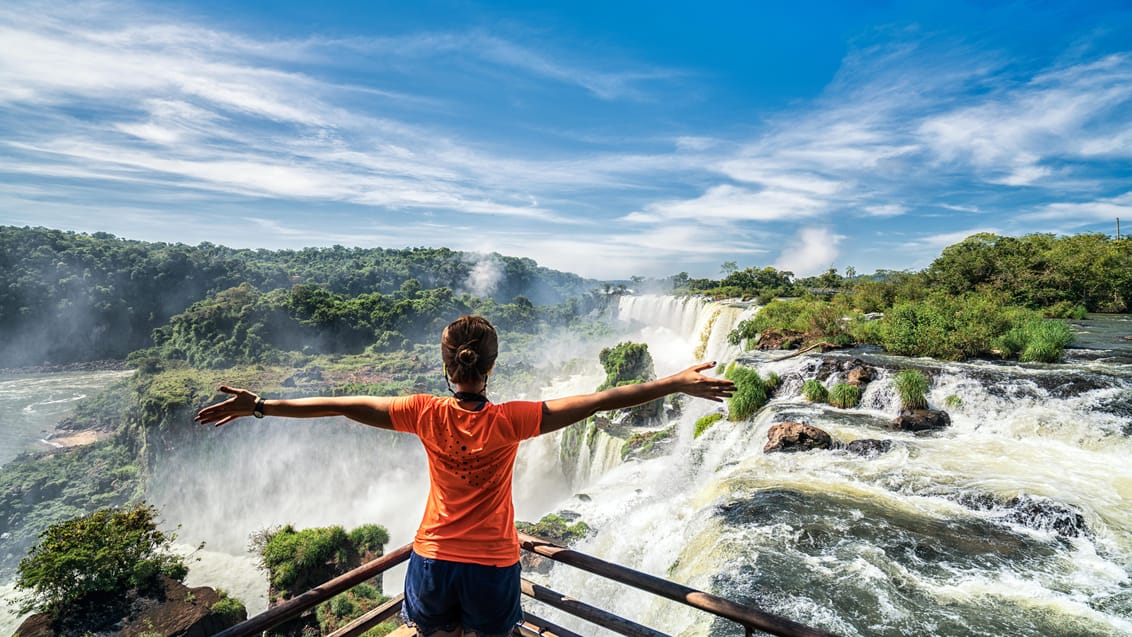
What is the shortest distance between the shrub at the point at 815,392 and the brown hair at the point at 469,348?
1126cm

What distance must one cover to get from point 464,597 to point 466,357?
0.80 meters

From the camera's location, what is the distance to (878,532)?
609 cm

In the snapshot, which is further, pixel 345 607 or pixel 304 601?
pixel 345 607

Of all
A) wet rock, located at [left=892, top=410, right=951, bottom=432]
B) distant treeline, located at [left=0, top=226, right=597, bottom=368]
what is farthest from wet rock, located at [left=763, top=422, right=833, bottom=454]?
distant treeline, located at [left=0, top=226, right=597, bottom=368]

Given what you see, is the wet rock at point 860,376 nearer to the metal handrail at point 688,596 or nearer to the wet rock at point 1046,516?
the wet rock at point 1046,516

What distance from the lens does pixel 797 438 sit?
9039 mm

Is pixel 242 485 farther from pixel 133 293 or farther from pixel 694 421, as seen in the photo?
pixel 133 293

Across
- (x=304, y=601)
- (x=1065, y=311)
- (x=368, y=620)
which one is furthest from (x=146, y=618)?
(x=1065, y=311)

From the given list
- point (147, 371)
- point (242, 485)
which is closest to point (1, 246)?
point (147, 371)

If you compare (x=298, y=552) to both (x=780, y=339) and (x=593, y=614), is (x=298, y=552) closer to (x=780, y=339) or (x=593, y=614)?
(x=593, y=614)

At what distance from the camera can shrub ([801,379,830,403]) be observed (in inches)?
440

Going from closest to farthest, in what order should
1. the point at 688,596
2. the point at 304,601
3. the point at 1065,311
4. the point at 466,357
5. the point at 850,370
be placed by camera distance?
1. the point at 466,357
2. the point at 688,596
3. the point at 304,601
4. the point at 850,370
5. the point at 1065,311

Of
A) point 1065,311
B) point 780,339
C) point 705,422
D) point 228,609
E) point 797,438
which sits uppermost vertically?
point 1065,311

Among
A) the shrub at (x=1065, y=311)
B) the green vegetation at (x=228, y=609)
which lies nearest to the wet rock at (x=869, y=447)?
the shrub at (x=1065, y=311)
